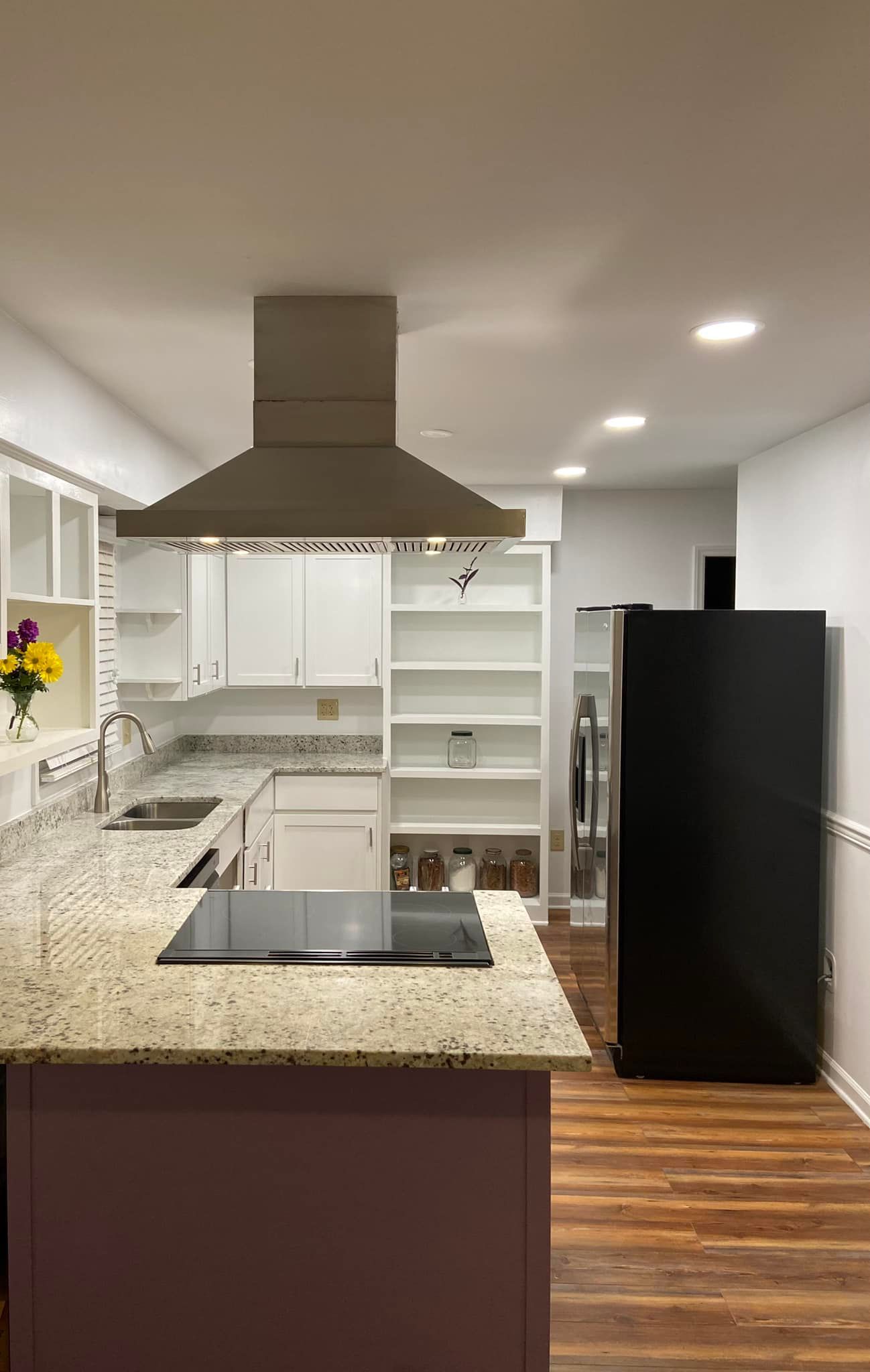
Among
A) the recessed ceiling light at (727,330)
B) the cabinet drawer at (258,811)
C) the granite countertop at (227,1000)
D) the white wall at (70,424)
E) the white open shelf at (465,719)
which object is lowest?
the cabinet drawer at (258,811)

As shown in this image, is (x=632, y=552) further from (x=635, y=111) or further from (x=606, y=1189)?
(x=635, y=111)

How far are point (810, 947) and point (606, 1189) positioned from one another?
4.03 feet

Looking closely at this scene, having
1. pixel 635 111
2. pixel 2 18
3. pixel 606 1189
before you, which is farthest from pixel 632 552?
pixel 2 18

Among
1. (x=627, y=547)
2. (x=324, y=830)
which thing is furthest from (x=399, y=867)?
(x=627, y=547)

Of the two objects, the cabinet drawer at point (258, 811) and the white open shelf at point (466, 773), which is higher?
the white open shelf at point (466, 773)

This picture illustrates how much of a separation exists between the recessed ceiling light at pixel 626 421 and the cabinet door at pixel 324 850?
2403 millimetres

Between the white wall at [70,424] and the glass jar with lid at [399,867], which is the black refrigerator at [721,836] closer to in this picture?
the white wall at [70,424]

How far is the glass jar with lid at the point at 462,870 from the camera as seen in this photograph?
536cm

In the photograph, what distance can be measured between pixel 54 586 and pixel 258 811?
2.06 meters

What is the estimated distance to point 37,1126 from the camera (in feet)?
5.58

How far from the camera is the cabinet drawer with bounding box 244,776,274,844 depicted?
406 centimetres

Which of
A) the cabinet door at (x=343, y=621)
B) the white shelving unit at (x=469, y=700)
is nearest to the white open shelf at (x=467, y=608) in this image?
the white shelving unit at (x=469, y=700)

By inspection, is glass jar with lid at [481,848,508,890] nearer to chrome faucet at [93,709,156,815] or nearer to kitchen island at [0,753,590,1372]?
chrome faucet at [93,709,156,815]

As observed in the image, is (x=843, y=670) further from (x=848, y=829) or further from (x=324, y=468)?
(x=324, y=468)
